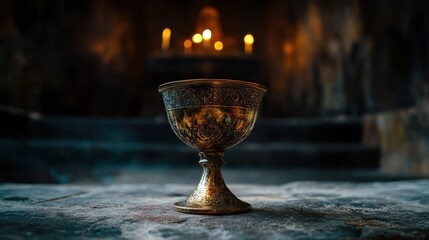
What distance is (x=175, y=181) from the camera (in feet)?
11.9

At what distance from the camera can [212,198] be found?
5.73ft

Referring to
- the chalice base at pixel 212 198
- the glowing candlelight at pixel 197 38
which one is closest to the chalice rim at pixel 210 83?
the chalice base at pixel 212 198

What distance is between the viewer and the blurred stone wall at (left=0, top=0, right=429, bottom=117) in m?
4.62

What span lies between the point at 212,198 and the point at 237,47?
6.74 metres

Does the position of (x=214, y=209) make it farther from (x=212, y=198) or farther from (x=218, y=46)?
(x=218, y=46)

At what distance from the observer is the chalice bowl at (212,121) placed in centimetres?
171

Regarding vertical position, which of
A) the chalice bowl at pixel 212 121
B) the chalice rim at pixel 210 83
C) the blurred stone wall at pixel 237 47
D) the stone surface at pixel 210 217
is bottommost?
the stone surface at pixel 210 217

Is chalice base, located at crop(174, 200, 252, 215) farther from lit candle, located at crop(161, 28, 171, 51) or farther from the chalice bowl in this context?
lit candle, located at crop(161, 28, 171, 51)

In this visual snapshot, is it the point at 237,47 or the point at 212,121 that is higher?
the point at 237,47

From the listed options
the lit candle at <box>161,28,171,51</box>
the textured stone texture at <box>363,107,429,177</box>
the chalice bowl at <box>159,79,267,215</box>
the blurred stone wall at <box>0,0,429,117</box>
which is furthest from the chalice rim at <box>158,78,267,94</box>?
the lit candle at <box>161,28,171,51</box>

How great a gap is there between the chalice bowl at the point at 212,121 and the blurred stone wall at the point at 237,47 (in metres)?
2.84

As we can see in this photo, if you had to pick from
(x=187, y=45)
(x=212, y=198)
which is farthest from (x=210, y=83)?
(x=187, y=45)

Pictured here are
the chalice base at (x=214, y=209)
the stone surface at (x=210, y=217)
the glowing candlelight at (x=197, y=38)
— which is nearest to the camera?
the stone surface at (x=210, y=217)

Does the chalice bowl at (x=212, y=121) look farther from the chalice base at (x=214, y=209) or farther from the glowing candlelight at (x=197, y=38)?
the glowing candlelight at (x=197, y=38)
